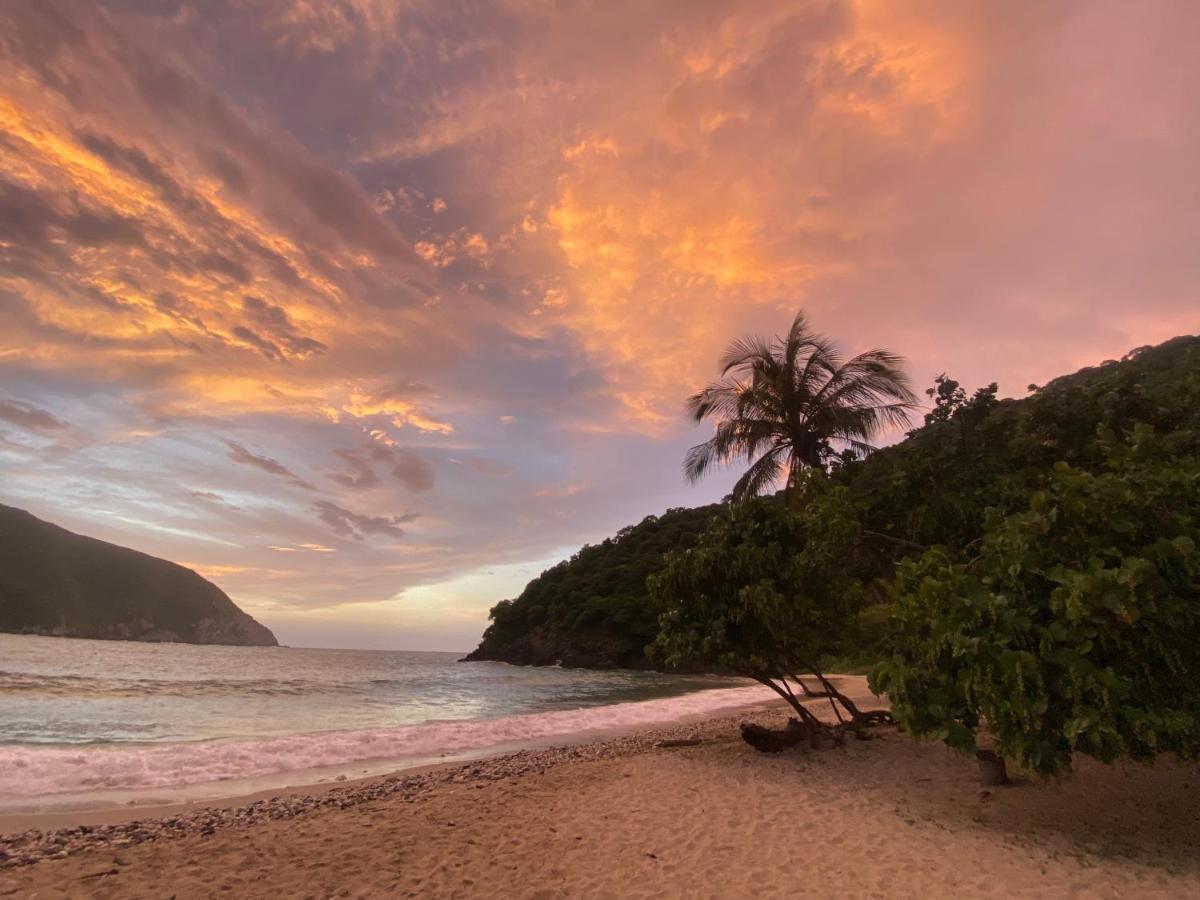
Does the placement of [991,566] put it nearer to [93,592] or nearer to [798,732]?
[798,732]

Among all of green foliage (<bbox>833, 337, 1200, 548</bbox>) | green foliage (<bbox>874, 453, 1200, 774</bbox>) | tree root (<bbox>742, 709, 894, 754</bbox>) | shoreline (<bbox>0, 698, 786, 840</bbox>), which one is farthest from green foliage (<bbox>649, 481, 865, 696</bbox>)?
shoreline (<bbox>0, 698, 786, 840</bbox>)

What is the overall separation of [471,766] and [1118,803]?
9.13m

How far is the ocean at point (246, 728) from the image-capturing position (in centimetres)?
954

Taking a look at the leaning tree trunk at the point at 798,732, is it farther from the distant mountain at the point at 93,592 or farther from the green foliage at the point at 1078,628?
the distant mountain at the point at 93,592

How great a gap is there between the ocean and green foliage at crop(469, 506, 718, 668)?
91.8 feet

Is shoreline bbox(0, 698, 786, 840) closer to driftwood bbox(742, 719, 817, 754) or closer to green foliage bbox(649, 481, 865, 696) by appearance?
driftwood bbox(742, 719, 817, 754)

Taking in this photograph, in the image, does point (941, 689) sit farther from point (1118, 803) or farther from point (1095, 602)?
point (1118, 803)

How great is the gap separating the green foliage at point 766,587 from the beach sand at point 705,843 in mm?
2007

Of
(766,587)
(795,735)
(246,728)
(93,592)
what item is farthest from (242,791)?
(93,592)

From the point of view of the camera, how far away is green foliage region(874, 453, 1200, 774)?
4977mm

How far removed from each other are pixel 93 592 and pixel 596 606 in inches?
4498

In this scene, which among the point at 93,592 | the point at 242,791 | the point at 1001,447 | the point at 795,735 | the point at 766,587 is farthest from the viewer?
the point at 93,592

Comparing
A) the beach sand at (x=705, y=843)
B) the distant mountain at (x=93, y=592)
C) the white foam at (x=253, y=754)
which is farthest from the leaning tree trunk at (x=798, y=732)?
the distant mountain at (x=93, y=592)

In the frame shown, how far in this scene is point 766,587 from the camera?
31.1ft
